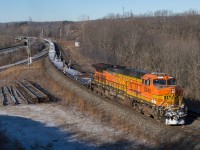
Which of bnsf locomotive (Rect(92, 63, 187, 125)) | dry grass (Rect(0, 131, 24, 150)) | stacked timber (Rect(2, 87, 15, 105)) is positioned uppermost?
bnsf locomotive (Rect(92, 63, 187, 125))

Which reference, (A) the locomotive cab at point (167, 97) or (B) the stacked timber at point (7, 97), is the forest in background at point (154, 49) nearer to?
(A) the locomotive cab at point (167, 97)

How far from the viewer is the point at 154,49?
168ft

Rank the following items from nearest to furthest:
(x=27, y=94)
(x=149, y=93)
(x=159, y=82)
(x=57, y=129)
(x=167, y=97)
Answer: (x=167, y=97), (x=159, y=82), (x=57, y=129), (x=149, y=93), (x=27, y=94)

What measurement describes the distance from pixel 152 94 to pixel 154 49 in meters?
30.1

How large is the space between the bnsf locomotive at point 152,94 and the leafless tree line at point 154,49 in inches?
276

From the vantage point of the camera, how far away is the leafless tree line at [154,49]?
38.5 m

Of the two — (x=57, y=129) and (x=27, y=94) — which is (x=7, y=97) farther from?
(x=57, y=129)

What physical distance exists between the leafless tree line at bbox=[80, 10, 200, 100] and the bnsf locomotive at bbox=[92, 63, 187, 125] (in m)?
7.00

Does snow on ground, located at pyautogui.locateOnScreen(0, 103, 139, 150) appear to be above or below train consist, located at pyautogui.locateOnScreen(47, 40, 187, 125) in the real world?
below

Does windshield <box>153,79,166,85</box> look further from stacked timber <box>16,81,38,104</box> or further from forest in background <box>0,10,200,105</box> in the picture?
stacked timber <box>16,81,38,104</box>

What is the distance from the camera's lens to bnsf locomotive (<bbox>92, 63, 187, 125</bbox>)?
20.9 m

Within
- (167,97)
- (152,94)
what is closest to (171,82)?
(167,97)

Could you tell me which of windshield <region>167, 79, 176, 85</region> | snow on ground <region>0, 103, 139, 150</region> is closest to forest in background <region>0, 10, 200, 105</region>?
windshield <region>167, 79, 176, 85</region>

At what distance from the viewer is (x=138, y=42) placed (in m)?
60.2
